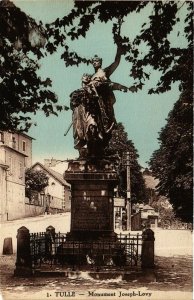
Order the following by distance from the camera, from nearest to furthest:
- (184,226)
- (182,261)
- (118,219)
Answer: (182,261) → (118,219) → (184,226)

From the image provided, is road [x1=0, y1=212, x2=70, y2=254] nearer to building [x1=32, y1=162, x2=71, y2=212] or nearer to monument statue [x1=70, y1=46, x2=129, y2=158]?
monument statue [x1=70, y1=46, x2=129, y2=158]

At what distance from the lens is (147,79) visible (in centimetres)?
977

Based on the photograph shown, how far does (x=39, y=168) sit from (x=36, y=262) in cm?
4786

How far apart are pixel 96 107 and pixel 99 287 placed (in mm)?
3648

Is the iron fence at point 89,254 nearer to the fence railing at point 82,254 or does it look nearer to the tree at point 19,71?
the fence railing at point 82,254

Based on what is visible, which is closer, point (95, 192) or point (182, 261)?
point (95, 192)

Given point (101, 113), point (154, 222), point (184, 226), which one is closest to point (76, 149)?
point (101, 113)

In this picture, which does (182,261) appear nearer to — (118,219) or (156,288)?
(156,288)

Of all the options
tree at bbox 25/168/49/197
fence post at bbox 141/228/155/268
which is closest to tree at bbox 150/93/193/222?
fence post at bbox 141/228/155/268

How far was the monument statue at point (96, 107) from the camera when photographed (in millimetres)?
10164

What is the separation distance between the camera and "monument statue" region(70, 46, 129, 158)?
10164mm

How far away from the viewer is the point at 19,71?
9.10m

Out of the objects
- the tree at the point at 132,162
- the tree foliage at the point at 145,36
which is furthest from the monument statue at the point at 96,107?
the tree at the point at 132,162

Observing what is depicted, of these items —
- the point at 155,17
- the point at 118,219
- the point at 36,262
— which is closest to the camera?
the point at 155,17
